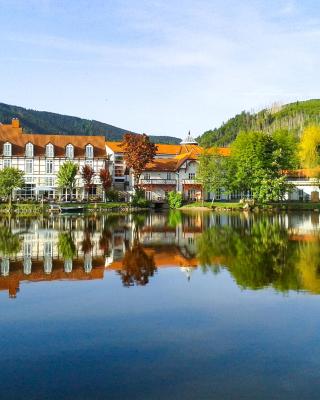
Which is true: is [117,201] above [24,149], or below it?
below

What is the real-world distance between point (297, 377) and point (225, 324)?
9.87ft

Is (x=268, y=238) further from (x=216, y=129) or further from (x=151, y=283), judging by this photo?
(x=216, y=129)

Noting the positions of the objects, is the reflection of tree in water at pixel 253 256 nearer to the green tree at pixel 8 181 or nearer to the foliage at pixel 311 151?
the green tree at pixel 8 181

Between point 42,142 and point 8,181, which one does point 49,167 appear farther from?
point 8,181

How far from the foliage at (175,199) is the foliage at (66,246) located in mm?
35789

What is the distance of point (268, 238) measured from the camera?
88.2ft

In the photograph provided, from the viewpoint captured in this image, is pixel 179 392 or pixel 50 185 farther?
Result: pixel 50 185

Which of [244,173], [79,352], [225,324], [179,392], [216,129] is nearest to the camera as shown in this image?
[179,392]

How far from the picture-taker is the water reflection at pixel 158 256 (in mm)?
15938

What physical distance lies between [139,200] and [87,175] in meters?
7.42

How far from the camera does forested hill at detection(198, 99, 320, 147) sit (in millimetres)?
169500

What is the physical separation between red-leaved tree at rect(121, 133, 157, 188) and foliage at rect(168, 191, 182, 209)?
17.0 feet

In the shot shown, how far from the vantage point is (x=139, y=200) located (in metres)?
60.1

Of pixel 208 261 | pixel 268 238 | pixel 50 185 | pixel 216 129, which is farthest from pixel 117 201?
pixel 216 129
